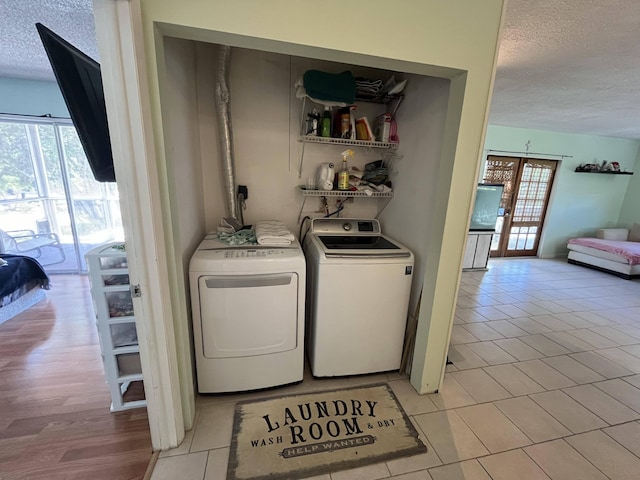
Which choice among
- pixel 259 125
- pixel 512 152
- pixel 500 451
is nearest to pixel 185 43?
pixel 259 125

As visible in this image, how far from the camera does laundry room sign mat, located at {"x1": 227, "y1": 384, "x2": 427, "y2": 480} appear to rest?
1339 millimetres

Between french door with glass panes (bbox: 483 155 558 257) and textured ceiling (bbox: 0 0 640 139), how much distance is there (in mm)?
1518

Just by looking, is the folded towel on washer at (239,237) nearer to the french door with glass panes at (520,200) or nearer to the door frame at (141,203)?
the door frame at (141,203)

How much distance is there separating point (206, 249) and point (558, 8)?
2407mm

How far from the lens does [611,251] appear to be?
4531mm

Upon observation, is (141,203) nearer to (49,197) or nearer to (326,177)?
(326,177)

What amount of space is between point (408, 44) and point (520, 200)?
5285 millimetres

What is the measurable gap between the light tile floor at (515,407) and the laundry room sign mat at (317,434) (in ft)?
0.19

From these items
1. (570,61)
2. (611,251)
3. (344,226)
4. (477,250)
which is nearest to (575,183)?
(611,251)

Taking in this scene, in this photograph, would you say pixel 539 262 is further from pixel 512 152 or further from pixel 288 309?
pixel 288 309

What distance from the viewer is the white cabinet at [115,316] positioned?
4.55 feet

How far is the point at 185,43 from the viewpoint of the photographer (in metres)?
1.60

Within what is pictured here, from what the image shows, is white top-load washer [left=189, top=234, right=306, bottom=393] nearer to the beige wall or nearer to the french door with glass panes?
the beige wall

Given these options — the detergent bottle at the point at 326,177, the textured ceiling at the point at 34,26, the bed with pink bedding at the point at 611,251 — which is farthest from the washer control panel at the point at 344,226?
the bed with pink bedding at the point at 611,251
